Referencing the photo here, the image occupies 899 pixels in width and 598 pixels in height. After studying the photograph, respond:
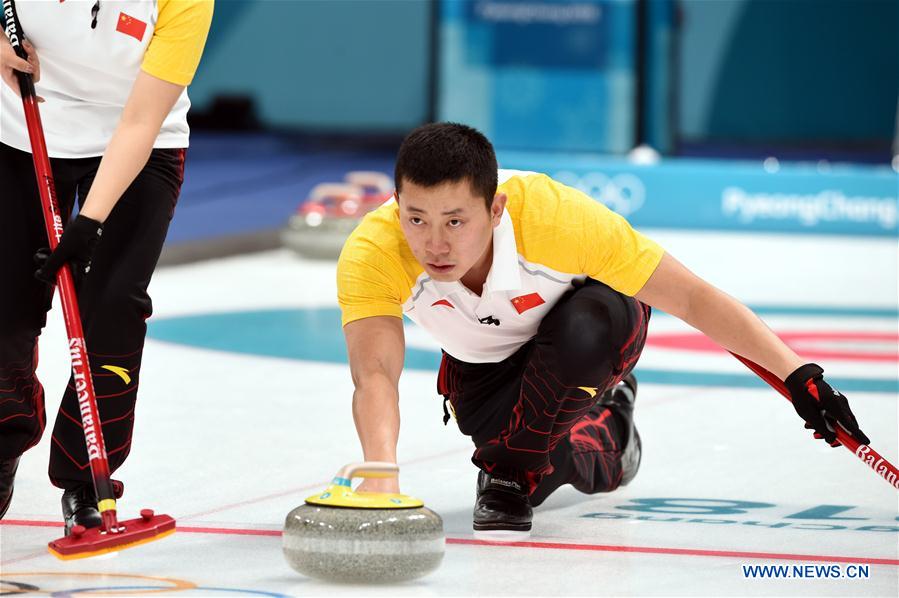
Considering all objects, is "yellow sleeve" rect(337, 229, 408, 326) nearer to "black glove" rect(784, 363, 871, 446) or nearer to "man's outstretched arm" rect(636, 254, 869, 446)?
"man's outstretched arm" rect(636, 254, 869, 446)

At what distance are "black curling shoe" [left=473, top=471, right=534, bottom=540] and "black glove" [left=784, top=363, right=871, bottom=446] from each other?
0.62 metres

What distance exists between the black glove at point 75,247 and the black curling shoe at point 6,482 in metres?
0.49

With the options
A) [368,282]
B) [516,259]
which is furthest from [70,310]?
[516,259]

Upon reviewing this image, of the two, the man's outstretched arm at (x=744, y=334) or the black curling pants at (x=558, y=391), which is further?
the black curling pants at (x=558, y=391)

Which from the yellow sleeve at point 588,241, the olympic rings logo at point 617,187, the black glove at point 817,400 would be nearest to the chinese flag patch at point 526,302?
the yellow sleeve at point 588,241

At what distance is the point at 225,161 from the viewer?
13195 mm

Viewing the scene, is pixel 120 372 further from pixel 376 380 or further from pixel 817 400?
pixel 817 400

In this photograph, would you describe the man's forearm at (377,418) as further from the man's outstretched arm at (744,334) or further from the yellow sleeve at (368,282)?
the man's outstretched arm at (744,334)

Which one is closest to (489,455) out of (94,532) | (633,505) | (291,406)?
(633,505)

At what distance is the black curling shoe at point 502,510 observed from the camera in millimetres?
3238

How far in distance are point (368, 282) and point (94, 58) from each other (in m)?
0.73

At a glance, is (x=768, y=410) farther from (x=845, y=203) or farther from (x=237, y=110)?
(x=237, y=110)

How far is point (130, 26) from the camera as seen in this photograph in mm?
3105

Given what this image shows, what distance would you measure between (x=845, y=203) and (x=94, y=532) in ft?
31.0
